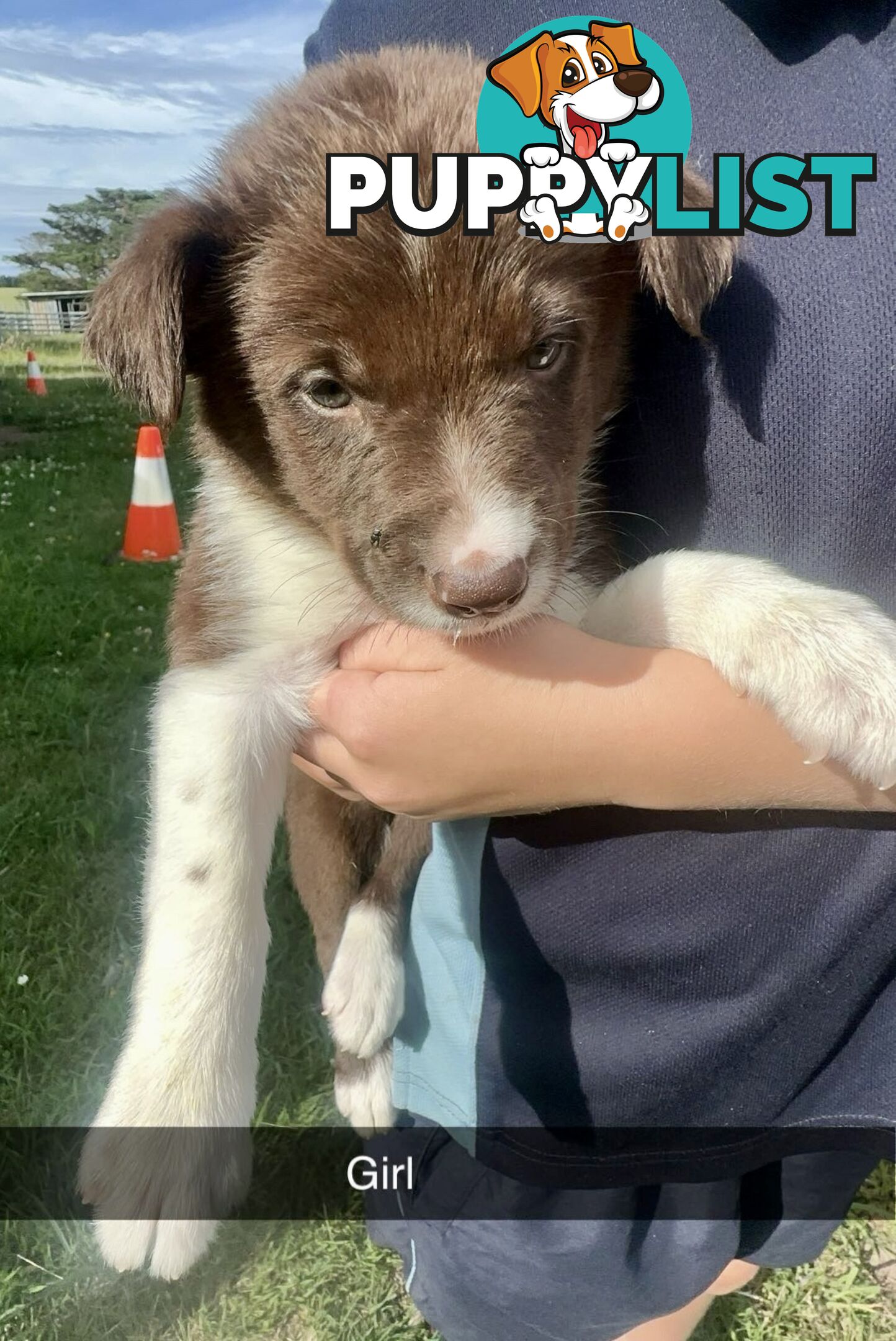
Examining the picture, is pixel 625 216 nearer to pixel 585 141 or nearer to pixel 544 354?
pixel 585 141

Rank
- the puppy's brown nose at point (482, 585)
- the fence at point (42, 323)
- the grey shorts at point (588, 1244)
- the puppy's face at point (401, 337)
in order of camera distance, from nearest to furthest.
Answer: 1. the puppy's brown nose at point (482, 585)
2. the puppy's face at point (401, 337)
3. the fence at point (42, 323)
4. the grey shorts at point (588, 1244)

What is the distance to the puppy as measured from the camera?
1558mm

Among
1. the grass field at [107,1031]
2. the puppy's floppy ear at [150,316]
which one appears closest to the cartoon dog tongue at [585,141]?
the puppy's floppy ear at [150,316]

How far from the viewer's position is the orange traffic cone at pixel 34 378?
356 cm

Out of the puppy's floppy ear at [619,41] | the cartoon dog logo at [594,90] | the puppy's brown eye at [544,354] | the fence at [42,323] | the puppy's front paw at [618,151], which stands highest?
the puppy's floppy ear at [619,41]

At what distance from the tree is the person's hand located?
2.76 ft

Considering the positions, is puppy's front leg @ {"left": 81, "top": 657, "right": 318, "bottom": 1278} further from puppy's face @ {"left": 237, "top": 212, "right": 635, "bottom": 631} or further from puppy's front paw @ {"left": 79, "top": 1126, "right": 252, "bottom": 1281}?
puppy's face @ {"left": 237, "top": 212, "right": 635, "bottom": 631}

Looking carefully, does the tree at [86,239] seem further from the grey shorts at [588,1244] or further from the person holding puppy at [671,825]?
the grey shorts at [588,1244]

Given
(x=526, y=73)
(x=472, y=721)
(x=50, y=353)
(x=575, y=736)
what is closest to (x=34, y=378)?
(x=50, y=353)

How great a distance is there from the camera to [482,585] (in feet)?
4.69

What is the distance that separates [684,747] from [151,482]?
4658 millimetres

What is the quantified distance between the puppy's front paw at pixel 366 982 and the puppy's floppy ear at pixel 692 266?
1.40 m

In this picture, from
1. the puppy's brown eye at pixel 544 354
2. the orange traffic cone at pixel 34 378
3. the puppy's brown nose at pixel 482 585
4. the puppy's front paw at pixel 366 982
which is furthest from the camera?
the orange traffic cone at pixel 34 378

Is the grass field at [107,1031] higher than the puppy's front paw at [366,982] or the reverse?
the reverse
